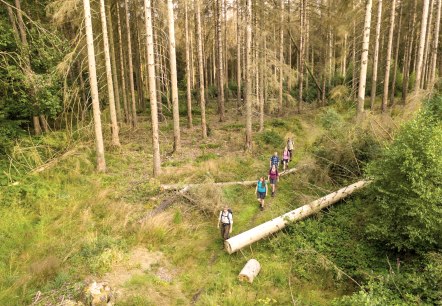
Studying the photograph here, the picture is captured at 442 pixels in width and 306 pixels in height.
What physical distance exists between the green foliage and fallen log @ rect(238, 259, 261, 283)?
3331mm

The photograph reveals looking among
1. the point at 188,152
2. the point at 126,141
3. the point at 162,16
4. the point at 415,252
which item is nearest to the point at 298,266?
the point at 415,252

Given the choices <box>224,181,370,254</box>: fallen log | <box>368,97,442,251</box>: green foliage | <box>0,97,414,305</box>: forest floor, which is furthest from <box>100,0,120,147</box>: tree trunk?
<box>368,97,442,251</box>: green foliage

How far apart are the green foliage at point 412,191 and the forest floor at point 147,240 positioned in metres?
1.87

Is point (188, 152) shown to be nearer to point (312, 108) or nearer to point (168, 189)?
point (168, 189)

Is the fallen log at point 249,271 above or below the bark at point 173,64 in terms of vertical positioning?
below

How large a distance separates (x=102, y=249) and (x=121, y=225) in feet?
4.20

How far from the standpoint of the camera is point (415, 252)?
306 inches

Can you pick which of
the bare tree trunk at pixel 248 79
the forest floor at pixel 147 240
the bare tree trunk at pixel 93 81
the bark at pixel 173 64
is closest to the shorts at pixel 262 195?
the forest floor at pixel 147 240

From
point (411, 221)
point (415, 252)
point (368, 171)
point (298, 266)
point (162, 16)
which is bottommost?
point (298, 266)

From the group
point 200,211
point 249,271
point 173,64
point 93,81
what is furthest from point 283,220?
point 173,64

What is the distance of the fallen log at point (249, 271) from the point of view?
772 cm

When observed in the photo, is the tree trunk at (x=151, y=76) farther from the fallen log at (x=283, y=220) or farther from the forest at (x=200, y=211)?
the fallen log at (x=283, y=220)

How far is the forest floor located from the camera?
707 cm

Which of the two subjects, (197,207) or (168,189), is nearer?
(197,207)
